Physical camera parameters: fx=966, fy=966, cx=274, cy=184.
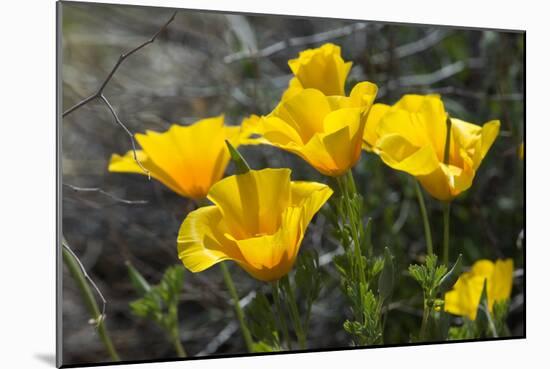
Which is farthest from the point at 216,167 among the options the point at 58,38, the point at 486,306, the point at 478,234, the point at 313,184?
the point at 478,234

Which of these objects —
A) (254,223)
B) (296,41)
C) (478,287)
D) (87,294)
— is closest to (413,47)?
(296,41)

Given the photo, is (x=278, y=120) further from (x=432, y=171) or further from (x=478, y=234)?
(x=478, y=234)

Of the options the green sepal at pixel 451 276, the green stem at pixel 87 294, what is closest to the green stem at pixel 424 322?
the green sepal at pixel 451 276

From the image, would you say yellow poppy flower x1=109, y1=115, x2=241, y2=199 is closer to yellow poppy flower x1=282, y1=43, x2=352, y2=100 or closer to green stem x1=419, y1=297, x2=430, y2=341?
yellow poppy flower x1=282, y1=43, x2=352, y2=100

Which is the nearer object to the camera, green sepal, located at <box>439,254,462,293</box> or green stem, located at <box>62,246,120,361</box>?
green sepal, located at <box>439,254,462,293</box>

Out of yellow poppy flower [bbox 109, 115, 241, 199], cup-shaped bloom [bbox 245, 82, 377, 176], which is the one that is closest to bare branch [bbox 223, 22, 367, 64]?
yellow poppy flower [bbox 109, 115, 241, 199]

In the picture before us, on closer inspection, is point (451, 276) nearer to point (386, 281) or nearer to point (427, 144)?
point (386, 281)
